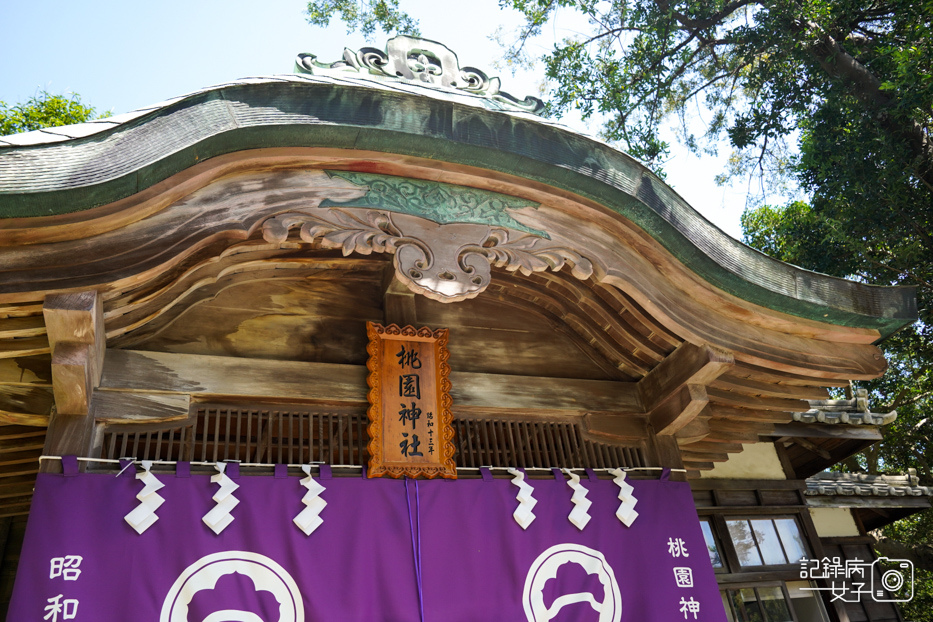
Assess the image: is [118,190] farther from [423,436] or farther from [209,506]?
[423,436]

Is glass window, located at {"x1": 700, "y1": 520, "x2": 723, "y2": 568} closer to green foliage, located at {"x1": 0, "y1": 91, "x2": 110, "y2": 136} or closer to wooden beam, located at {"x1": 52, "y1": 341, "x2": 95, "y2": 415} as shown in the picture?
wooden beam, located at {"x1": 52, "y1": 341, "x2": 95, "y2": 415}

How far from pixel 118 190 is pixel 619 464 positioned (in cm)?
393

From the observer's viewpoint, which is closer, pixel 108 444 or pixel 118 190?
pixel 118 190

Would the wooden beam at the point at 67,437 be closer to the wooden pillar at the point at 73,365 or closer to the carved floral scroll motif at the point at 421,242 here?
the wooden pillar at the point at 73,365

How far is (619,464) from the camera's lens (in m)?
5.39

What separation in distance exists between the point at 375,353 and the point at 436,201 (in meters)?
1.17

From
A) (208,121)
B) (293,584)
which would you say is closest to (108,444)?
(293,584)

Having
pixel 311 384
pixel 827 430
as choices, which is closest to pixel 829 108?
pixel 827 430

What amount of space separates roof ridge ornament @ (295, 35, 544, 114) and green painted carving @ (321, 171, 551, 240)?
39.4 inches

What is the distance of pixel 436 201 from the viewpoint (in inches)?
164

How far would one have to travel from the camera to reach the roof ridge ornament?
476cm

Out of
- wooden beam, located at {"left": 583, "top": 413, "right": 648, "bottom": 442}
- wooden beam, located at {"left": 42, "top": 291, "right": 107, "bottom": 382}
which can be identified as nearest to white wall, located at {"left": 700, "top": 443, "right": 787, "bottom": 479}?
wooden beam, located at {"left": 583, "top": 413, "right": 648, "bottom": 442}

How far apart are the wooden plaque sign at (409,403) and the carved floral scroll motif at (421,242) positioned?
92 centimetres

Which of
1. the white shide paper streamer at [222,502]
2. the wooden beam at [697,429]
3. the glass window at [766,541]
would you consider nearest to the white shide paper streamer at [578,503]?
the wooden beam at [697,429]
